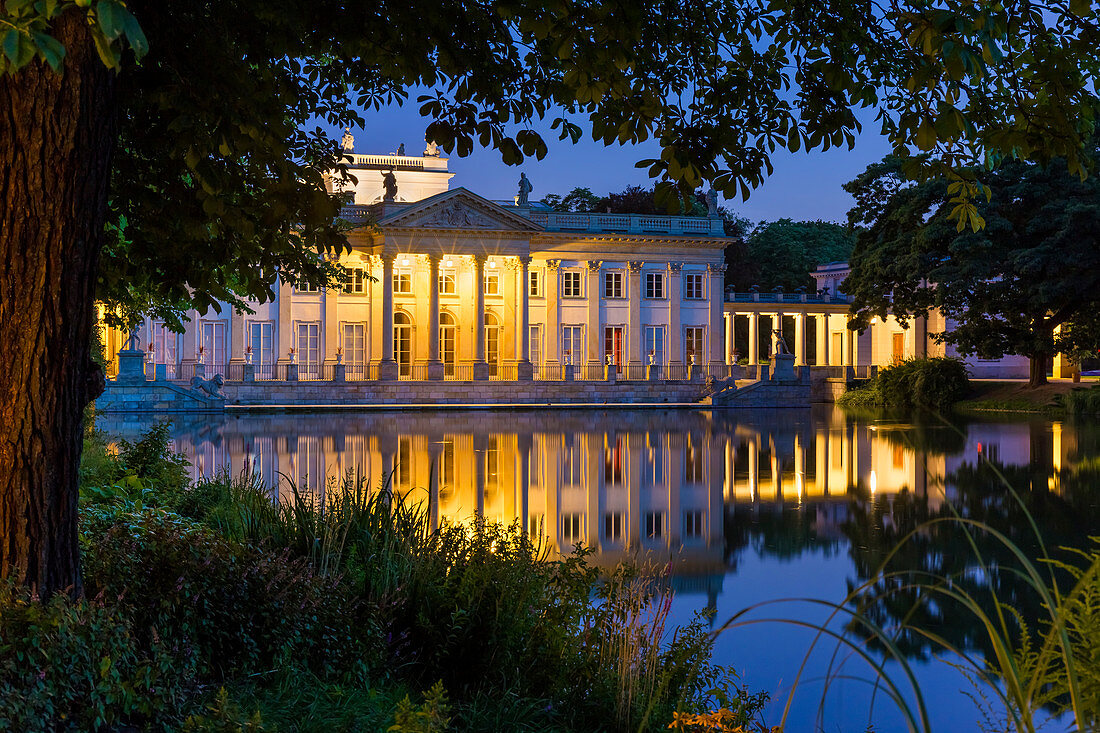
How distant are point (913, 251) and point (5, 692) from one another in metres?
39.4

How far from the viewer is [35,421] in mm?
4273

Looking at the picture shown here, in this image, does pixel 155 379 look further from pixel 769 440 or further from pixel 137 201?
pixel 137 201

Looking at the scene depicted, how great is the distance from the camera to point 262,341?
155 feet

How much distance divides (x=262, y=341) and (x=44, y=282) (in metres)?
44.2

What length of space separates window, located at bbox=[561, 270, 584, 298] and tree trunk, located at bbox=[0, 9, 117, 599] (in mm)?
47435

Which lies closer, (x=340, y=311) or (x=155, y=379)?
(x=155, y=379)

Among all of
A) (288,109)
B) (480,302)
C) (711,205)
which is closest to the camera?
(288,109)

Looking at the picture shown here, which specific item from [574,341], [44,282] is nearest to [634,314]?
[574,341]

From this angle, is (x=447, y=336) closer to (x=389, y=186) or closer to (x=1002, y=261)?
(x=389, y=186)

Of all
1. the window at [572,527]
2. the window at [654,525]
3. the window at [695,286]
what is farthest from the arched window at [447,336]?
the window at [572,527]

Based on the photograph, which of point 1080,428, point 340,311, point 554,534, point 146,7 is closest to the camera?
→ point 146,7

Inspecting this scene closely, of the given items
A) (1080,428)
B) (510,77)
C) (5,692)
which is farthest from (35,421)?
(1080,428)

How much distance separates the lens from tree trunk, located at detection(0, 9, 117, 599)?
418 centimetres

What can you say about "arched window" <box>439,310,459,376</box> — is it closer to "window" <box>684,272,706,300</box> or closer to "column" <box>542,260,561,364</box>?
"column" <box>542,260,561,364</box>
